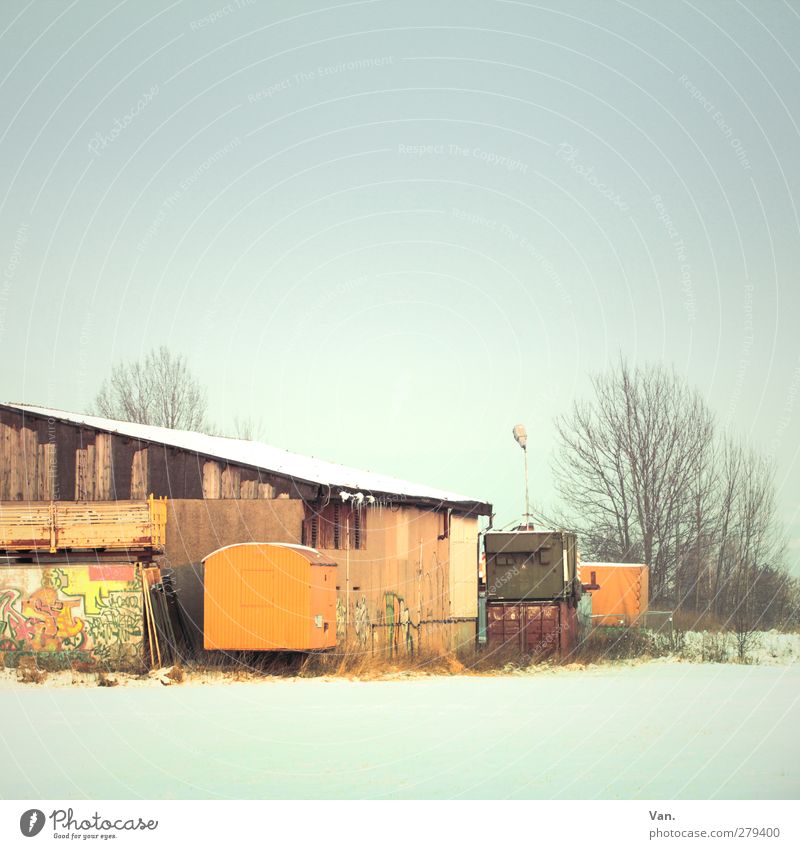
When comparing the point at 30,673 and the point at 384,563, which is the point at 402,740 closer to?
the point at 30,673

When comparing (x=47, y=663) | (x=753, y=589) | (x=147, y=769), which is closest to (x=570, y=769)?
(x=147, y=769)

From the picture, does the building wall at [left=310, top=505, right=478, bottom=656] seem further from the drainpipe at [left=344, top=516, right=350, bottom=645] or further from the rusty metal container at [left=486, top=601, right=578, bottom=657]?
the rusty metal container at [left=486, top=601, right=578, bottom=657]

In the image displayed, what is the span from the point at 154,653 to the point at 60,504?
490 centimetres

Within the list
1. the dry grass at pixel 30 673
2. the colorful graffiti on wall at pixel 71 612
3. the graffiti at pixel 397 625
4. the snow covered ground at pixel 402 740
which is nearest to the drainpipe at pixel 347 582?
the graffiti at pixel 397 625

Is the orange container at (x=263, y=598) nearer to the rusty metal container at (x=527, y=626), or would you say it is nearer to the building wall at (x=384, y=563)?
the building wall at (x=384, y=563)

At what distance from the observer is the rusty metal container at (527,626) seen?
33.4m

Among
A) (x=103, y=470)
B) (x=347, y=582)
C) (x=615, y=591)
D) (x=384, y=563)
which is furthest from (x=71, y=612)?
(x=615, y=591)

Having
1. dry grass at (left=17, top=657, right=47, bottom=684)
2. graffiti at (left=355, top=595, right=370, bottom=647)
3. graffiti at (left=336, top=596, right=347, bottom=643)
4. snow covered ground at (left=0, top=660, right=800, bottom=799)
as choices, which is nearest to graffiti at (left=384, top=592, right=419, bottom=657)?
graffiti at (left=355, top=595, right=370, bottom=647)

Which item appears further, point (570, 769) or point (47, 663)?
point (47, 663)

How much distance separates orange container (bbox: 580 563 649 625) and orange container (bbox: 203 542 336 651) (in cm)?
2072

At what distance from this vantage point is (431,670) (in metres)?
30.9

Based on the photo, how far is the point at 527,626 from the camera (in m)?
33.6

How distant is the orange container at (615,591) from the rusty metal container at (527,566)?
1318 centimetres

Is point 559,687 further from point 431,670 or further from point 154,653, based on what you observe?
point 154,653
